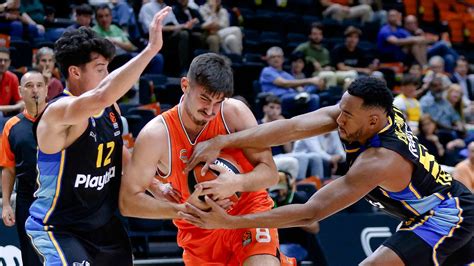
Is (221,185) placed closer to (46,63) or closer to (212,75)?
(212,75)

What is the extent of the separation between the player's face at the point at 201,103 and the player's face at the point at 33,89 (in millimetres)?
2105

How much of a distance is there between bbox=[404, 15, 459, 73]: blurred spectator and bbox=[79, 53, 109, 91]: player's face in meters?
11.0

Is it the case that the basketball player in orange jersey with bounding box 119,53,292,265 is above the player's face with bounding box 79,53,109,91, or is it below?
below

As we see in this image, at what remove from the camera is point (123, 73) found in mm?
4012

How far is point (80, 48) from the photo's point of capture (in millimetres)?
4461

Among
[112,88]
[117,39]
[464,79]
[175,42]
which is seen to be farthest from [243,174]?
[464,79]

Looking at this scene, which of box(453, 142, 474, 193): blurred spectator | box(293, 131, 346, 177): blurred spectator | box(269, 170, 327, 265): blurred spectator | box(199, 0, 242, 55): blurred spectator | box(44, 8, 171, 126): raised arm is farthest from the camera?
box(199, 0, 242, 55): blurred spectator

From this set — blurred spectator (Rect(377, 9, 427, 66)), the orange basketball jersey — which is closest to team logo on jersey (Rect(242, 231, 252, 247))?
the orange basketball jersey

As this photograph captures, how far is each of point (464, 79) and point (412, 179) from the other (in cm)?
961

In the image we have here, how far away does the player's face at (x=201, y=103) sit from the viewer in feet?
14.7

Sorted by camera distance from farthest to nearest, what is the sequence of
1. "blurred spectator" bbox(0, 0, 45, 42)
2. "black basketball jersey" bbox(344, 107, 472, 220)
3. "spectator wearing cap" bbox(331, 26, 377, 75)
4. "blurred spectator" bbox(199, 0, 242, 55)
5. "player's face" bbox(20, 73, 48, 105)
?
1. "spectator wearing cap" bbox(331, 26, 377, 75)
2. "blurred spectator" bbox(199, 0, 242, 55)
3. "blurred spectator" bbox(0, 0, 45, 42)
4. "player's face" bbox(20, 73, 48, 105)
5. "black basketball jersey" bbox(344, 107, 472, 220)

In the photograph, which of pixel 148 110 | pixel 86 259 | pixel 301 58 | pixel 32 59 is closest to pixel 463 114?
pixel 301 58

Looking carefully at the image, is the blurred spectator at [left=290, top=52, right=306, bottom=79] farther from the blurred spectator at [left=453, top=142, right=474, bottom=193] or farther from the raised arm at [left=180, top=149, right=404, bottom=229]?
the raised arm at [left=180, top=149, right=404, bottom=229]

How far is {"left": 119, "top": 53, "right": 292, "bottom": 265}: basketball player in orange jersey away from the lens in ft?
14.8
